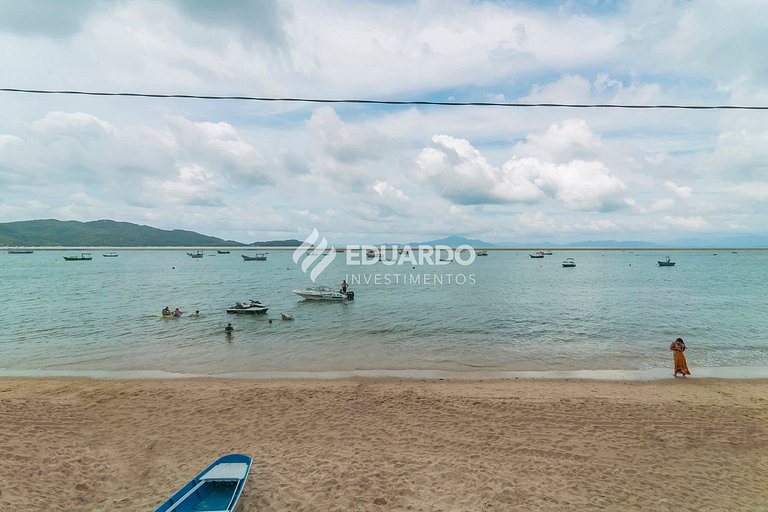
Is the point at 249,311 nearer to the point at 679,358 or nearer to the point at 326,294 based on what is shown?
the point at 326,294

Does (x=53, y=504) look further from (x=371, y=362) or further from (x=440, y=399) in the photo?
(x=371, y=362)

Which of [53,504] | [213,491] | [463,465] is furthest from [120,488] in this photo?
[463,465]

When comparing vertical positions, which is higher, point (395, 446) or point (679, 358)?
Result: point (679, 358)

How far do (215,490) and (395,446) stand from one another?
14.7 ft

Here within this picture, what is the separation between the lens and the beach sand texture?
25.7 feet

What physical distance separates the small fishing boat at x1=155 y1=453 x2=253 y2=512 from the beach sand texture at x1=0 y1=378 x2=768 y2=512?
2.14 feet

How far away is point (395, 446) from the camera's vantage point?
996cm

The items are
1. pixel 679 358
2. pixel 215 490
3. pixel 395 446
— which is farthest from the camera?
pixel 679 358

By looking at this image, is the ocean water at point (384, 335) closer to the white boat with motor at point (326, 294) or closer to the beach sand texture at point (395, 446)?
the white boat with motor at point (326, 294)

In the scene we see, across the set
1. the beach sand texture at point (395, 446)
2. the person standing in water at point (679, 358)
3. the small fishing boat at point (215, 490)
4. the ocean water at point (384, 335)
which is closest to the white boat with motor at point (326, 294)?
the ocean water at point (384, 335)

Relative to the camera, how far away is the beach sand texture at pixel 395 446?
308 inches

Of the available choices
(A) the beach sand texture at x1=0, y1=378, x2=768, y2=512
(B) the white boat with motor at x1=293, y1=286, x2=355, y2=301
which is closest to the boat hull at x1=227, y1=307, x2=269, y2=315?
(B) the white boat with motor at x1=293, y1=286, x2=355, y2=301

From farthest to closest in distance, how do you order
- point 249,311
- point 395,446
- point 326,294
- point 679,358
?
point 326,294 → point 249,311 → point 679,358 → point 395,446

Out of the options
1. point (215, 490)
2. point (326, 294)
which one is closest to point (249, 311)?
point (326, 294)
